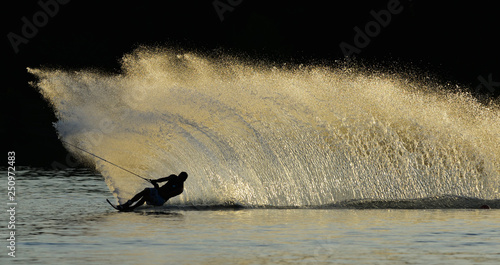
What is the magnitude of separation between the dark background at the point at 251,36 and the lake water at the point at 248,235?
40134 millimetres

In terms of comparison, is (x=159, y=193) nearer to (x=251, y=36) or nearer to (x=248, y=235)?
(x=248, y=235)

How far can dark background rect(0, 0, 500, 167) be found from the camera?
69438 mm

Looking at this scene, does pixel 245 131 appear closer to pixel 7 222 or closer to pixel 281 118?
pixel 281 118

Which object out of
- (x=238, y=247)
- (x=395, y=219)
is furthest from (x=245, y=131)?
(x=238, y=247)

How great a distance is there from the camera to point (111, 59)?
7544 centimetres

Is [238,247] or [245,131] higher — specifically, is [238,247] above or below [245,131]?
below

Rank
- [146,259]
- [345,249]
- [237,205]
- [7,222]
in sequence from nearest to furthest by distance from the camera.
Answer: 1. [146,259]
2. [345,249]
3. [7,222]
4. [237,205]

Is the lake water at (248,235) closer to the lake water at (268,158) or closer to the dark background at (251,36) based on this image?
the lake water at (268,158)

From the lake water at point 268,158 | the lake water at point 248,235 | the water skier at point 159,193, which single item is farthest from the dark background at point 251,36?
the lake water at point 248,235

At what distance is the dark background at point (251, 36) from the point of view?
69438 mm

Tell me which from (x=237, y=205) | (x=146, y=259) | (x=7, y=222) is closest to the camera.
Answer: (x=146, y=259)

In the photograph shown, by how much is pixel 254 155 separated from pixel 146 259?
9272 mm

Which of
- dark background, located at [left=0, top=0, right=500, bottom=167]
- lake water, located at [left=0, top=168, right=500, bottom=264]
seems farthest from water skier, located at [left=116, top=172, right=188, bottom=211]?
dark background, located at [left=0, top=0, right=500, bottom=167]

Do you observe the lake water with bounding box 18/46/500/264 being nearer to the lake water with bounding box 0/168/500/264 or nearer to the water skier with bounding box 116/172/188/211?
the lake water with bounding box 0/168/500/264
